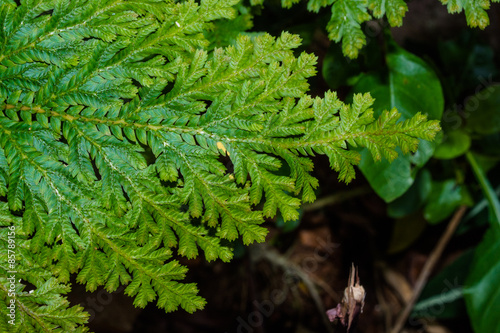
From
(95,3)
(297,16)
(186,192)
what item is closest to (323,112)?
(186,192)

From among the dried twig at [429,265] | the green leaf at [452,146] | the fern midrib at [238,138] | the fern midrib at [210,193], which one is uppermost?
the fern midrib at [238,138]

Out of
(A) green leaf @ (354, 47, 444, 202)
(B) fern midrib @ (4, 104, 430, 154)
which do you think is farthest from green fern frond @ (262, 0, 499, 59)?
(A) green leaf @ (354, 47, 444, 202)

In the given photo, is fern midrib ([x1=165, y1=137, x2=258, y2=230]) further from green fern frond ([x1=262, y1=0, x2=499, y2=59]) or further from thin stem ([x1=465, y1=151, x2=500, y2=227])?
thin stem ([x1=465, y1=151, x2=500, y2=227])

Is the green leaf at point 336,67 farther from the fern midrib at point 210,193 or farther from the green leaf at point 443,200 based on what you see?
the green leaf at point 443,200

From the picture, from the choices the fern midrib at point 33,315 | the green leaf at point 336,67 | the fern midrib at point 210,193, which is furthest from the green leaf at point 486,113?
the fern midrib at point 33,315

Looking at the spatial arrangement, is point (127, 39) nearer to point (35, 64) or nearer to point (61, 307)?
point (35, 64)

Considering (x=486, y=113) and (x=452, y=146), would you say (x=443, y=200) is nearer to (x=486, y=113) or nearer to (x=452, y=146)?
(x=452, y=146)

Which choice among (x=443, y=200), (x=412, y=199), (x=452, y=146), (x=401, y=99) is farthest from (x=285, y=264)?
(x=401, y=99)

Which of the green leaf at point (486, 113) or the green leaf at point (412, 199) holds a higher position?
the green leaf at point (486, 113)
